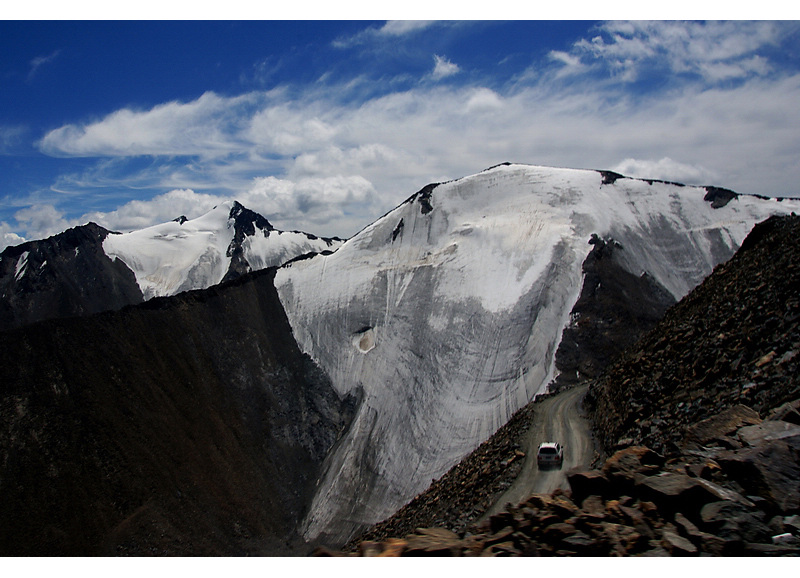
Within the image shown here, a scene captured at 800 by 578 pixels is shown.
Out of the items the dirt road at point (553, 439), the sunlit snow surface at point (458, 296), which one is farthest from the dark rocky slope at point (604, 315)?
the dirt road at point (553, 439)

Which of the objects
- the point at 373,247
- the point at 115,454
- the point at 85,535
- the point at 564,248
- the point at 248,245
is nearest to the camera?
the point at 85,535

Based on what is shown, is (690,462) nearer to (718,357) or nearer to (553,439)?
(718,357)

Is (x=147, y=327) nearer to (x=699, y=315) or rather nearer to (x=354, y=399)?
(x=354, y=399)

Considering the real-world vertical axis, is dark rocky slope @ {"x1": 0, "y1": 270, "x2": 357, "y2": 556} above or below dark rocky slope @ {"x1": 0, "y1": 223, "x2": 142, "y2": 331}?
below

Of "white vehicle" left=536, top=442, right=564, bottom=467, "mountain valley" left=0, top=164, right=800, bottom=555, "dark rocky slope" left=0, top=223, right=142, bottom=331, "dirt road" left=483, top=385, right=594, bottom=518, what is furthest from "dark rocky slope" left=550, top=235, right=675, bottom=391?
"dark rocky slope" left=0, top=223, right=142, bottom=331

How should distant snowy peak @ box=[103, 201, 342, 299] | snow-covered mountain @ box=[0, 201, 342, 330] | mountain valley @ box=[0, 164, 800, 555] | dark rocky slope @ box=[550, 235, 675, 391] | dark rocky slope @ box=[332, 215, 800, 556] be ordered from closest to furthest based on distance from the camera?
dark rocky slope @ box=[332, 215, 800, 556]
mountain valley @ box=[0, 164, 800, 555]
dark rocky slope @ box=[550, 235, 675, 391]
snow-covered mountain @ box=[0, 201, 342, 330]
distant snowy peak @ box=[103, 201, 342, 299]

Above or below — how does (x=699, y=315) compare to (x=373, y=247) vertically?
below

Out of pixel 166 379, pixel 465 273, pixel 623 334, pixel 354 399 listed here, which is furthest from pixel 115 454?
pixel 623 334

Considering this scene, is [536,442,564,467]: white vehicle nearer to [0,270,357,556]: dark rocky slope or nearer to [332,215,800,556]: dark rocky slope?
[332,215,800,556]: dark rocky slope
